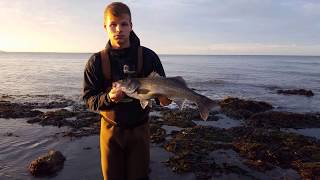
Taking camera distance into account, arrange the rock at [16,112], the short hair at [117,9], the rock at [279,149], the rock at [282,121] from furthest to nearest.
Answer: the rock at [16,112] < the rock at [282,121] < the rock at [279,149] < the short hair at [117,9]

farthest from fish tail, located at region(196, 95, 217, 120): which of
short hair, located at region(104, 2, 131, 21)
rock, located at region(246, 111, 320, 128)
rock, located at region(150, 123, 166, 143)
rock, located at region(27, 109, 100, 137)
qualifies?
rock, located at region(246, 111, 320, 128)

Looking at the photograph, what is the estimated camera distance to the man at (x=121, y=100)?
5039mm

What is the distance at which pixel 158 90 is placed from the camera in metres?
4.81

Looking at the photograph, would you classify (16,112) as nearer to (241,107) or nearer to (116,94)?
(241,107)

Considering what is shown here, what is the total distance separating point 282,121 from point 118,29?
14283 mm

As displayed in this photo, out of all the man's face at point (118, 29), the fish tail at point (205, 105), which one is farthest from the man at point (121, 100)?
the fish tail at point (205, 105)

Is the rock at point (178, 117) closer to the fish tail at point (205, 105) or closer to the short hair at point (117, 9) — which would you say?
the fish tail at point (205, 105)

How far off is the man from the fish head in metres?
0.34

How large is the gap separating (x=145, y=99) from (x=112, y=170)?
1.23 meters

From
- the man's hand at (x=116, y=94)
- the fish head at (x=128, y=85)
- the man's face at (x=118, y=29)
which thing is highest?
the man's face at (x=118, y=29)

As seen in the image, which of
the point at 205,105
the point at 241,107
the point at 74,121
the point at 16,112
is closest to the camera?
the point at 205,105

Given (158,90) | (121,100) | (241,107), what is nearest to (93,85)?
(121,100)

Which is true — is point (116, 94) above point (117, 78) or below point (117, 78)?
below

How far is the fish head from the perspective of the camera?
14.9 ft
